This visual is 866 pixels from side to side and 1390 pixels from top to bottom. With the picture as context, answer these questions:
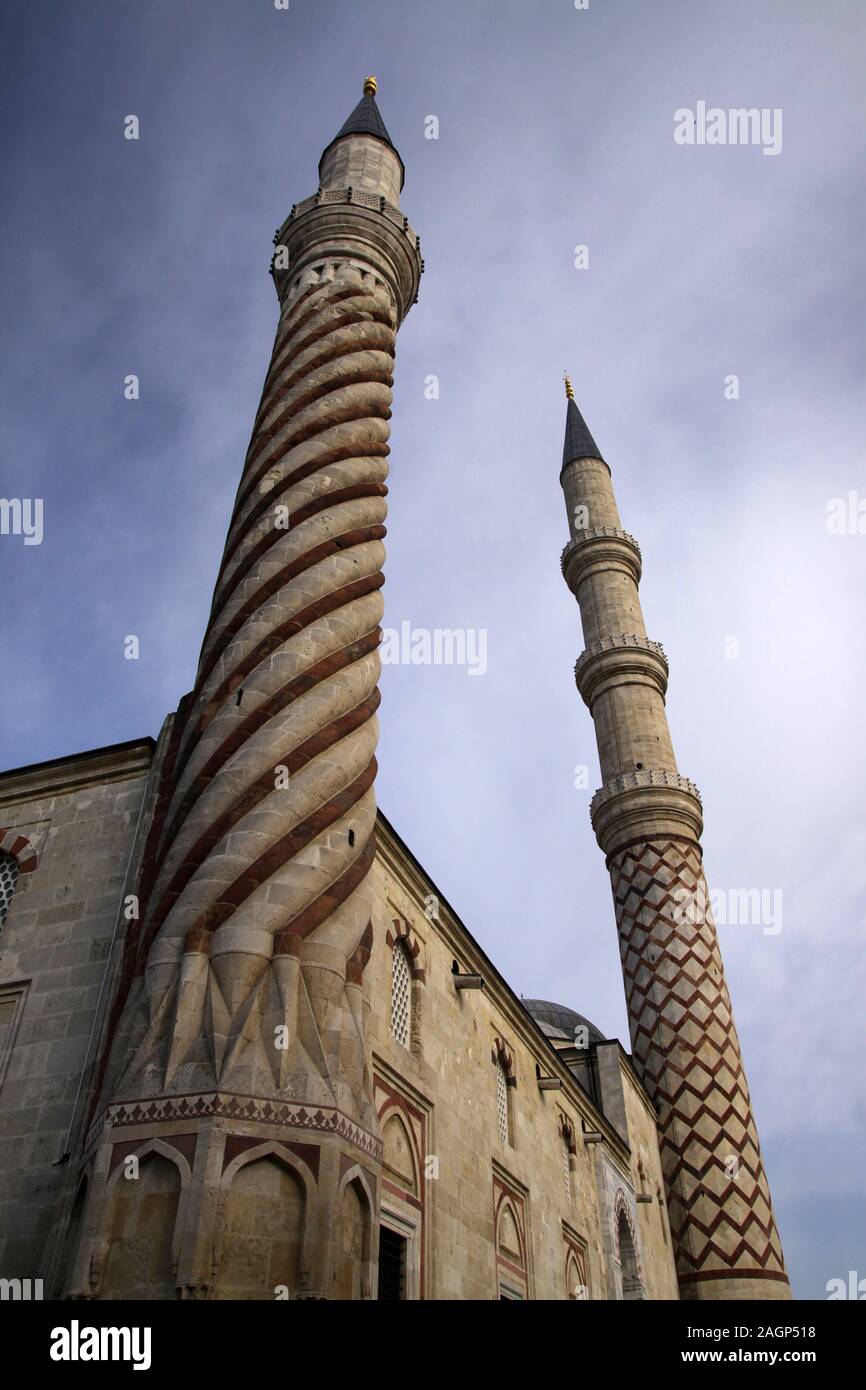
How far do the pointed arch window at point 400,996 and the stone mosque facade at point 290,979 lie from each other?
0.03m

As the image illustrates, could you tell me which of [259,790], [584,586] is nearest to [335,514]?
[259,790]

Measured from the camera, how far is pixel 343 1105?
15.9 feet

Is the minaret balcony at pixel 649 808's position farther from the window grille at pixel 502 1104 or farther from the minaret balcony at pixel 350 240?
the minaret balcony at pixel 350 240

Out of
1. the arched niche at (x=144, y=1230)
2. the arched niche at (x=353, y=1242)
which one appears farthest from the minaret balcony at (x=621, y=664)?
the arched niche at (x=144, y=1230)

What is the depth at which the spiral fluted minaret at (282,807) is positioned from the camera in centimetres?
479

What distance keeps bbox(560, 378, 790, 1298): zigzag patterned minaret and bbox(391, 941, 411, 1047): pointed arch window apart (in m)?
9.92

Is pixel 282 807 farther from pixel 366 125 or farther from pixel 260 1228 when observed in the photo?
pixel 366 125

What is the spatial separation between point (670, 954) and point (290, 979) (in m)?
13.5

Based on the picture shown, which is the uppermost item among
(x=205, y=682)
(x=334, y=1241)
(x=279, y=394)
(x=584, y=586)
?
(x=584, y=586)

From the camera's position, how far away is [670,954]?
57.0ft

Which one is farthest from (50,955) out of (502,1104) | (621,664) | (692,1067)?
(621,664)

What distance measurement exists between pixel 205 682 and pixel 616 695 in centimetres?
1420
